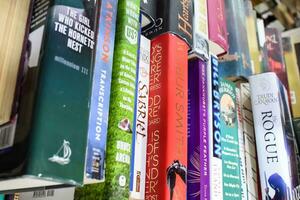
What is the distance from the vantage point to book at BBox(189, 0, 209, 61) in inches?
21.5

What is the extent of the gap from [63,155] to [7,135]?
6 cm

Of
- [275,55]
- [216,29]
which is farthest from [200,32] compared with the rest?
[275,55]

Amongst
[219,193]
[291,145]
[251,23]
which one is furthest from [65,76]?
[251,23]

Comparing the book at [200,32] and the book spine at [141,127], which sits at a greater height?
the book at [200,32]

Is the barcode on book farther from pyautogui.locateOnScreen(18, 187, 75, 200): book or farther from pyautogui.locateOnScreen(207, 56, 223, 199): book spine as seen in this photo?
pyautogui.locateOnScreen(207, 56, 223, 199): book spine

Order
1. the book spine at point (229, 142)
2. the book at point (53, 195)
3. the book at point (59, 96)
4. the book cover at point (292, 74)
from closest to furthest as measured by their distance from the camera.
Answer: the book at point (59, 96) < the book at point (53, 195) < the book spine at point (229, 142) < the book cover at point (292, 74)

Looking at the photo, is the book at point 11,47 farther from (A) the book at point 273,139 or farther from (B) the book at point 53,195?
(A) the book at point 273,139

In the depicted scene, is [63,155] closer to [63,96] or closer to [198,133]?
[63,96]

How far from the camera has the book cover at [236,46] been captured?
0.65 meters

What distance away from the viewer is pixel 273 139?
1.96 feet

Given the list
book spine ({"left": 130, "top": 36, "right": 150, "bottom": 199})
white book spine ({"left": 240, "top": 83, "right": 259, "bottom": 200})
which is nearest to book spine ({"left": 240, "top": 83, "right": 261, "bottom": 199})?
white book spine ({"left": 240, "top": 83, "right": 259, "bottom": 200})

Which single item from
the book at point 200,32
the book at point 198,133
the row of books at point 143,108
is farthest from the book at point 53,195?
the book at point 200,32

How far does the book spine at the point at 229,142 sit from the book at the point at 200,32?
71 mm

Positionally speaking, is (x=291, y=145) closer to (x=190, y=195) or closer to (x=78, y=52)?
(x=190, y=195)
